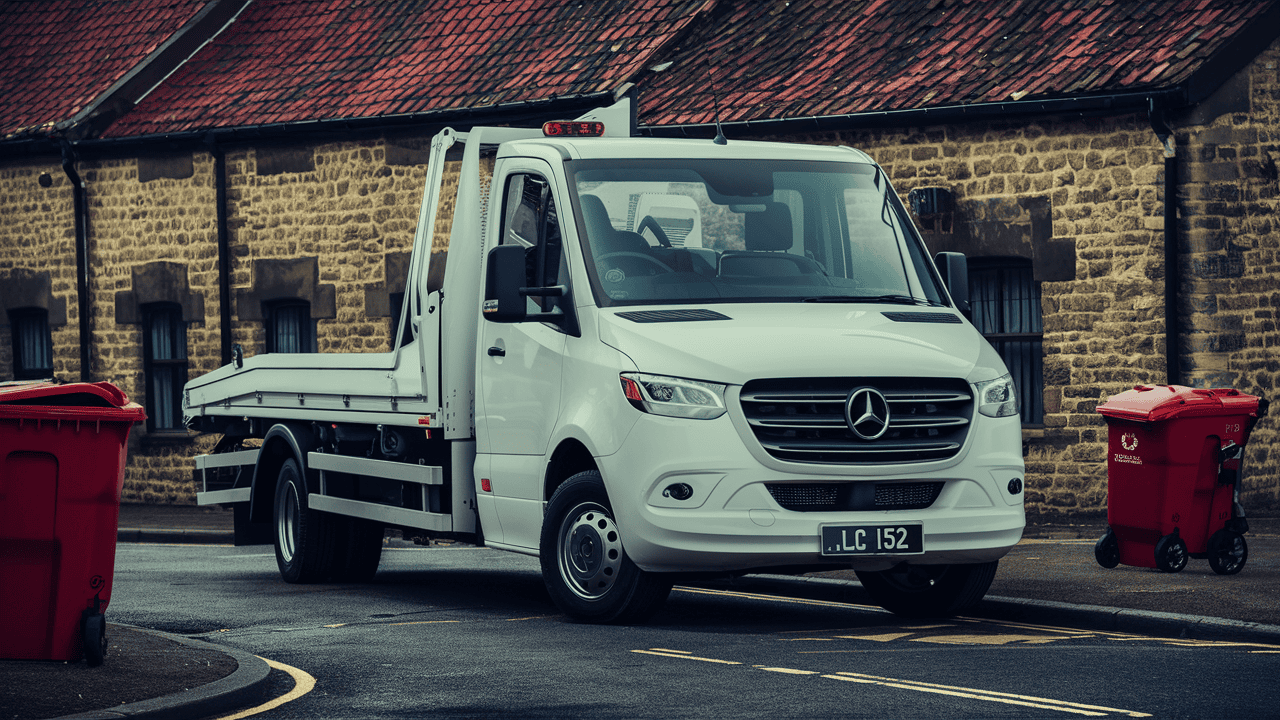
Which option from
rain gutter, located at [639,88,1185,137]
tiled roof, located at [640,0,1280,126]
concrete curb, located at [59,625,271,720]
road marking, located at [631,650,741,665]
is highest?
tiled roof, located at [640,0,1280,126]

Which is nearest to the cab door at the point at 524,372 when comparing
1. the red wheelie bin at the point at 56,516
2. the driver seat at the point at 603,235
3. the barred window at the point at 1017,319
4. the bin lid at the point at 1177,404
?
the driver seat at the point at 603,235

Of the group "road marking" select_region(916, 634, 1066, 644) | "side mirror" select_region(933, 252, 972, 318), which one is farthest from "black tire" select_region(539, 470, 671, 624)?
"side mirror" select_region(933, 252, 972, 318)

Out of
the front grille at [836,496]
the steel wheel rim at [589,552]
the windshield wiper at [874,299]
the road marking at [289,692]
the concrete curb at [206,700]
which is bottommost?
the road marking at [289,692]

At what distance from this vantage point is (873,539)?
8.83 meters

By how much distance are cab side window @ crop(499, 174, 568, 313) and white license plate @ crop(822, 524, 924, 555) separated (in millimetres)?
2022

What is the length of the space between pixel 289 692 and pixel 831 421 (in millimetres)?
2860

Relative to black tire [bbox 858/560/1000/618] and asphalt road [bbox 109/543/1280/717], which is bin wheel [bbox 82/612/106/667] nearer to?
asphalt road [bbox 109/543/1280/717]

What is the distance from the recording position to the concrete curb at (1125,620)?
8.98 m

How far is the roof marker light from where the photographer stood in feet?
35.0

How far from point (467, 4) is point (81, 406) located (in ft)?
51.4

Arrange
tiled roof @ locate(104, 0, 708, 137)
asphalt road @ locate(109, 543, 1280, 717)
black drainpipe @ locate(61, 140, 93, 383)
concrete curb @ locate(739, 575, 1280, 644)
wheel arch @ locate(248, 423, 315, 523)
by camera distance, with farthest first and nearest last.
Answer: black drainpipe @ locate(61, 140, 93, 383), tiled roof @ locate(104, 0, 708, 137), wheel arch @ locate(248, 423, 315, 523), concrete curb @ locate(739, 575, 1280, 644), asphalt road @ locate(109, 543, 1280, 717)

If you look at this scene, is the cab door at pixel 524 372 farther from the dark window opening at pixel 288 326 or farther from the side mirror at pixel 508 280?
the dark window opening at pixel 288 326

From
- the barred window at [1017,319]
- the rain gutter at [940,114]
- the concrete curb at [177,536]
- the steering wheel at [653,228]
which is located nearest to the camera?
the steering wheel at [653,228]

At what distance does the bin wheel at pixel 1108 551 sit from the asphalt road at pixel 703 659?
5.60 ft
